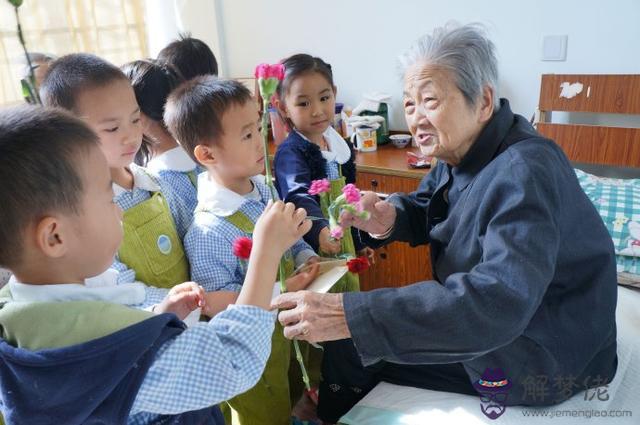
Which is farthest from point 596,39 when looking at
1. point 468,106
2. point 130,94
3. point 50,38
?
point 50,38

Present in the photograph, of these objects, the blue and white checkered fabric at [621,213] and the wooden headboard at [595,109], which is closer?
the blue and white checkered fabric at [621,213]

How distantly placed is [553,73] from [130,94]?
186 cm

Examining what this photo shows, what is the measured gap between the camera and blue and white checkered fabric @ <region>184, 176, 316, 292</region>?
114 cm

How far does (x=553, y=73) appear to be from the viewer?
2209 mm

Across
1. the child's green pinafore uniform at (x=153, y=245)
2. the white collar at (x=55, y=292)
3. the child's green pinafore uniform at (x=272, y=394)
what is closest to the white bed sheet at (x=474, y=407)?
the child's green pinafore uniform at (x=272, y=394)

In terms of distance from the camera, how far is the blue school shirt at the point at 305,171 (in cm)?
144

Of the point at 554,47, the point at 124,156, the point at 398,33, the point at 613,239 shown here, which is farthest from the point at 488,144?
the point at 398,33

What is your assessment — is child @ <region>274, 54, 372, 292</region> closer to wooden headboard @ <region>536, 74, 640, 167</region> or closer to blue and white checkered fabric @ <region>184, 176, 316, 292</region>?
blue and white checkered fabric @ <region>184, 176, 316, 292</region>

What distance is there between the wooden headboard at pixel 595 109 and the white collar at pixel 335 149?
0.97m

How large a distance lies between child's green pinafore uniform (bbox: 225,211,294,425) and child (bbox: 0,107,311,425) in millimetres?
514

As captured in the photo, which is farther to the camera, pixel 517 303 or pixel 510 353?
pixel 510 353

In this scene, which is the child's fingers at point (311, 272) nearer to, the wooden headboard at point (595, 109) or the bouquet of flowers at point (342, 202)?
the bouquet of flowers at point (342, 202)

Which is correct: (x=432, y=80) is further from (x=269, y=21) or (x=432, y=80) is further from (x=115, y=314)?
(x=269, y=21)

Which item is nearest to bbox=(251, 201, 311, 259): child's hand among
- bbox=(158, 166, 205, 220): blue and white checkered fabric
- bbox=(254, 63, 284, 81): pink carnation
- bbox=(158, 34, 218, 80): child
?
bbox=(254, 63, 284, 81): pink carnation
